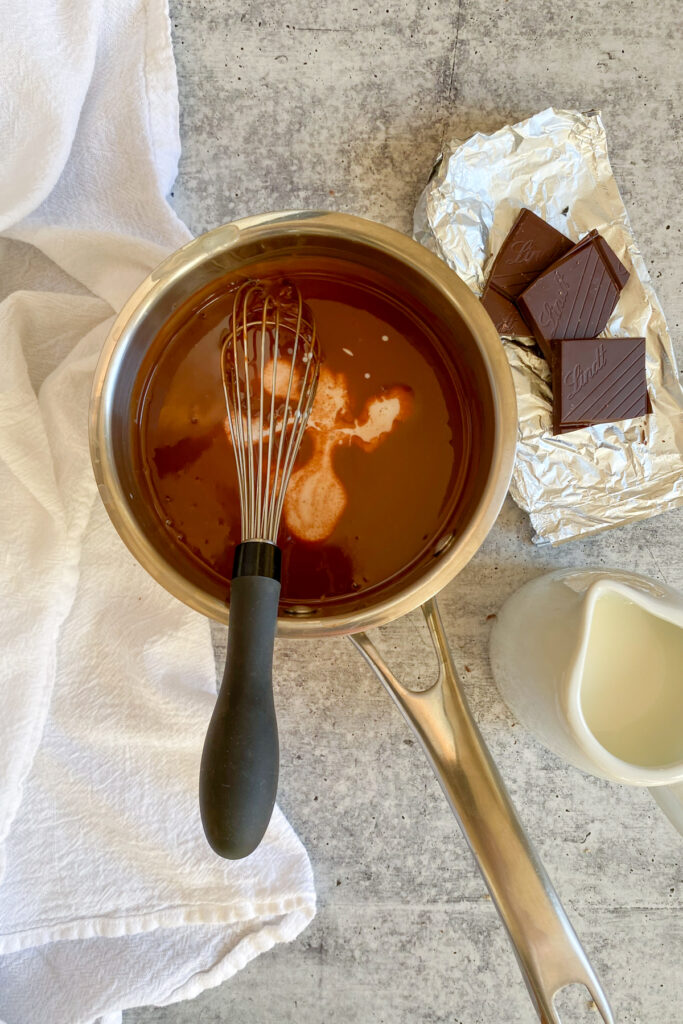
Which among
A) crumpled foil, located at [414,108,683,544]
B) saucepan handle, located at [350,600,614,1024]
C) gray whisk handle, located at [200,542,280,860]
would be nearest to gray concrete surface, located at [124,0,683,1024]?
crumpled foil, located at [414,108,683,544]

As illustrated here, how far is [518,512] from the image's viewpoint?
0.70 meters

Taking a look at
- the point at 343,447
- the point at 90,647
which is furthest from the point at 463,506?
the point at 90,647

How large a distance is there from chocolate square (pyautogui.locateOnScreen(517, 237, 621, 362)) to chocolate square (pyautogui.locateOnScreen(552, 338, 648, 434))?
15mm

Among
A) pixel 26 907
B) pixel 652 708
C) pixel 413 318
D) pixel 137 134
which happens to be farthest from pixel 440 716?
pixel 137 134

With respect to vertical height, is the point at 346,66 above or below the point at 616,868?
above

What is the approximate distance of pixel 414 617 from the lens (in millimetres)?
709

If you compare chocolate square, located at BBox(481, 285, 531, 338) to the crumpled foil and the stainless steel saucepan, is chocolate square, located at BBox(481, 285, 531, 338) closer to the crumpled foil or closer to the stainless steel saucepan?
the crumpled foil

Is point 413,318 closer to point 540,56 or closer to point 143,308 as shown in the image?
point 143,308

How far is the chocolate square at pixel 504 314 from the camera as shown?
66 centimetres

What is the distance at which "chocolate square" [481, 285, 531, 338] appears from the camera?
659 mm

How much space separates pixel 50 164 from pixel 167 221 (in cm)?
11

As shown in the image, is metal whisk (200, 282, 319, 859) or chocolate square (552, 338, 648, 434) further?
chocolate square (552, 338, 648, 434)

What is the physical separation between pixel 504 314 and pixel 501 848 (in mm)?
439

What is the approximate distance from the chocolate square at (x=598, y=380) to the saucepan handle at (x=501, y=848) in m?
0.26
